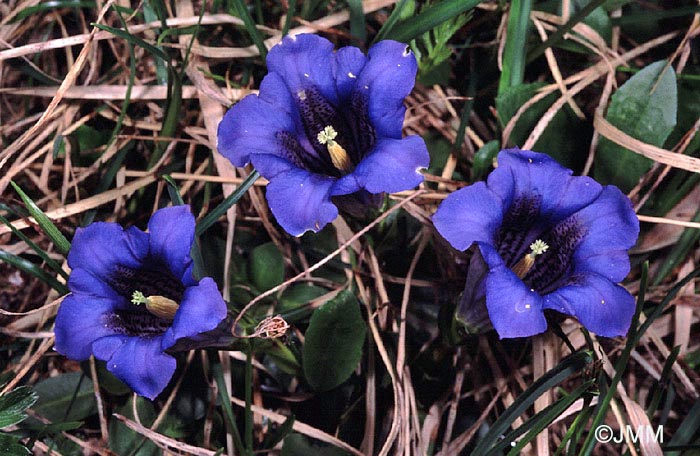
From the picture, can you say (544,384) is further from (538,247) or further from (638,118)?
(638,118)

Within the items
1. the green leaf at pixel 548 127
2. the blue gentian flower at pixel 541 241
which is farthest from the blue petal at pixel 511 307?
the green leaf at pixel 548 127

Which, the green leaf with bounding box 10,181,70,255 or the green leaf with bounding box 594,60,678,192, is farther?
the green leaf with bounding box 594,60,678,192

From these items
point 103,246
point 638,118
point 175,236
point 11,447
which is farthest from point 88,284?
point 638,118

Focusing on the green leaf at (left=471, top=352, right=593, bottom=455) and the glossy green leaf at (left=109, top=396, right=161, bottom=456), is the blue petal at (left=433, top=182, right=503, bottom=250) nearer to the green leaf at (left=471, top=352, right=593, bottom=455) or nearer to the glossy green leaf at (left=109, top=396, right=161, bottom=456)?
the green leaf at (left=471, top=352, right=593, bottom=455)

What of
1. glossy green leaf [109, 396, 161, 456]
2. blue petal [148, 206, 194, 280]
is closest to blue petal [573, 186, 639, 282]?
blue petal [148, 206, 194, 280]

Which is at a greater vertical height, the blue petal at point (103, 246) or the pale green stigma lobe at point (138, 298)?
the blue petal at point (103, 246)

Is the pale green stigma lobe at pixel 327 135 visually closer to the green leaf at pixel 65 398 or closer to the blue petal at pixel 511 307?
the blue petal at pixel 511 307

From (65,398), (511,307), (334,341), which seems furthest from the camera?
(65,398)
